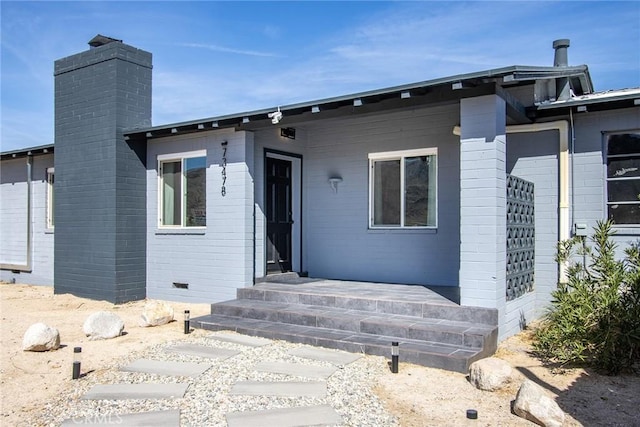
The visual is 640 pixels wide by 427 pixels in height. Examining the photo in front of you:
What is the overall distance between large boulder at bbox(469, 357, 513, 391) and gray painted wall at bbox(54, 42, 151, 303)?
703 cm

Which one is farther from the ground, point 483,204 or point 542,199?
point 542,199

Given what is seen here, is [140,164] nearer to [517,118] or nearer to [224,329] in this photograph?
[224,329]

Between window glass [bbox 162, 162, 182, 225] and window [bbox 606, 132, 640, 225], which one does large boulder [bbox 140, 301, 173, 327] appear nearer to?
window glass [bbox 162, 162, 182, 225]

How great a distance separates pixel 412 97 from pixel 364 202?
2822 millimetres

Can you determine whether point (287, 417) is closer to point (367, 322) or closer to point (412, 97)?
point (367, 322)

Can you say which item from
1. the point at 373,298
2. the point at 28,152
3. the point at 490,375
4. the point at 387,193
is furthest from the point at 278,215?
the point at 28,152

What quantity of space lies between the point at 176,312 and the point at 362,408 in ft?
16.8

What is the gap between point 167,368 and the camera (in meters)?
4.93

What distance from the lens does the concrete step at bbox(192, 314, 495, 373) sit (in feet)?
16.2

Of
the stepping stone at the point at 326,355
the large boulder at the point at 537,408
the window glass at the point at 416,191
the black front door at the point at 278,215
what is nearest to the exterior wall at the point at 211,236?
the black front door at the point at 278,215

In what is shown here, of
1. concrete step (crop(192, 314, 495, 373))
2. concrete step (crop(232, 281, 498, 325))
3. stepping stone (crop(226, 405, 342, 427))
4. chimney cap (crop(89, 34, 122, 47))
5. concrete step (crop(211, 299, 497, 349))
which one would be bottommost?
stepping stone (crop(226, 405, 342, 427))

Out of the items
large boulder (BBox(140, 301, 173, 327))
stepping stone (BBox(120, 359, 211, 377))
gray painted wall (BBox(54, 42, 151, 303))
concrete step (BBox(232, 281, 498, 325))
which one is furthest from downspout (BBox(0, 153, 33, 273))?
stepping stone (BBox(120, 359, 211, 377))

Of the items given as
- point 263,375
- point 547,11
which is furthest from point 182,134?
point 547,11

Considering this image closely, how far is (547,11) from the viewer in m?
9.07
